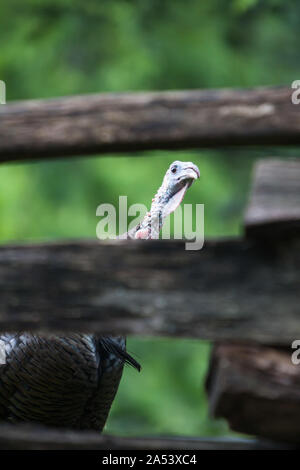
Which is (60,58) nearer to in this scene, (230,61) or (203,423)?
(230,61)

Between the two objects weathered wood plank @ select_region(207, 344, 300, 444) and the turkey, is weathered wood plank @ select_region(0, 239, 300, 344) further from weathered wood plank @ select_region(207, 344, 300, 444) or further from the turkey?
the turkey

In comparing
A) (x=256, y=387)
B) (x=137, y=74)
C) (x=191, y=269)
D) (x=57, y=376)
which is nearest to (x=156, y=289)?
(x=191, y=269)

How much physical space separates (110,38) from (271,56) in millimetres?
1503

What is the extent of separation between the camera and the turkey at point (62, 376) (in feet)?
8.61

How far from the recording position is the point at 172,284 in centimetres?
163

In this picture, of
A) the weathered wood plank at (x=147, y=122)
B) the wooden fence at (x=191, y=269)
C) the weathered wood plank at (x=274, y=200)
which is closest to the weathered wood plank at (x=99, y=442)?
the wooden fence at (x=191, y=269)

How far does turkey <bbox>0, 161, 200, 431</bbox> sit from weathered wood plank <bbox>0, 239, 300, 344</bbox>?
96cm

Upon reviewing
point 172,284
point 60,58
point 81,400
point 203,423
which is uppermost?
point 60,58

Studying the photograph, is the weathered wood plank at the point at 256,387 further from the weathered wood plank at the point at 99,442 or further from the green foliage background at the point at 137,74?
the green foliage background at the point at 137,74

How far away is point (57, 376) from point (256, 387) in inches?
49.3

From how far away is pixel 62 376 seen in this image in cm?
270

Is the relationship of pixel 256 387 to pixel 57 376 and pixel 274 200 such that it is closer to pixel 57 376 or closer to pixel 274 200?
pixel 274 200
